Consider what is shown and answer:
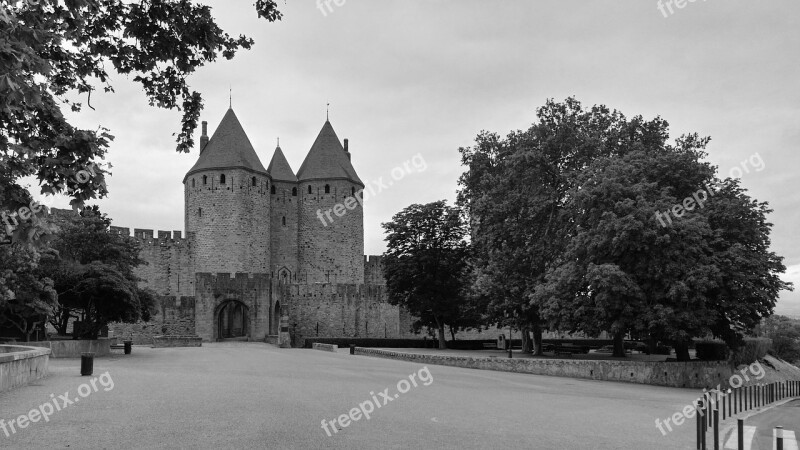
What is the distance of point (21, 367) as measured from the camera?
16.5 meters

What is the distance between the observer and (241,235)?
201 feet

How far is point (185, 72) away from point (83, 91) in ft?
6.42

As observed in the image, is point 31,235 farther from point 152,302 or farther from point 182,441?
point 152,302

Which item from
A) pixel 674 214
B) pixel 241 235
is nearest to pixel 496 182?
pixel 674 214

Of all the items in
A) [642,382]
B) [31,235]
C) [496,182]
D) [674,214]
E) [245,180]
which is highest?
[245,180]

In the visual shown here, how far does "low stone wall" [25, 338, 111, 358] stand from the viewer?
89.2 ft

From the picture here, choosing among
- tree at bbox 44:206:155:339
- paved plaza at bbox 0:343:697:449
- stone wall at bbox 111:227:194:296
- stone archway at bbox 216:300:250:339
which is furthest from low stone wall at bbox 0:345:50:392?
stone wall at bbox 111:227:194:296

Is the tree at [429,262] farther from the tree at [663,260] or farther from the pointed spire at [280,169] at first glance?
the pointed spire at [280,169]

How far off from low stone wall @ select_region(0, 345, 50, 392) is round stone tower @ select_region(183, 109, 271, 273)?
137 ft

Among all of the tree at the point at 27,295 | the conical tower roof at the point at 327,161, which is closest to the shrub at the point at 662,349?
the conical tower roof at the point at 327,161

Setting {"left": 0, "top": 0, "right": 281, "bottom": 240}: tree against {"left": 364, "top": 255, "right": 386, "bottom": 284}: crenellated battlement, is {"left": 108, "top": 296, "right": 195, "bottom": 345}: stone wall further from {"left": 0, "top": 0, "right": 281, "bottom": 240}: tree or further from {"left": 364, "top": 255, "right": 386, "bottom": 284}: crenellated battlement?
{"left": 0, "top": 0, "right": 281, "bottom": 240}: tree

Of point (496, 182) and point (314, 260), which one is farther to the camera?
point (314, 260)

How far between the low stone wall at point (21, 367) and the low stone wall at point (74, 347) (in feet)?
29.7

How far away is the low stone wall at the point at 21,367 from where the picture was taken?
50.2 feet
